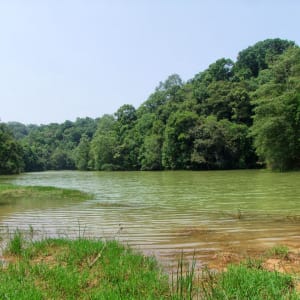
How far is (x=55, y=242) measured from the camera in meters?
7.29

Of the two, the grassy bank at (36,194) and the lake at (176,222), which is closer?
the lake at (176,222)

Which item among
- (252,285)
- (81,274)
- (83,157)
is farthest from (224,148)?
(252,285)

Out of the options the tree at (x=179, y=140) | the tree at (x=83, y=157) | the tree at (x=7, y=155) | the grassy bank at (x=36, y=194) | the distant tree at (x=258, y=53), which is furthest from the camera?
the tree at (x=83, y=157)

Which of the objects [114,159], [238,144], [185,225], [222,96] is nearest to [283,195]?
[185,225]

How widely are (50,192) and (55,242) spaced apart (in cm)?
1516

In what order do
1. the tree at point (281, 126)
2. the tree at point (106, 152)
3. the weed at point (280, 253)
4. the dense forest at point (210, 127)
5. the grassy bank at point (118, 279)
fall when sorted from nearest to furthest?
the grassy bank at point (118, 279)
the weed at point (280, 253)
the tree at point (281, 126)
the dense forest at point (210, 127)
the tree at point (106, 152)

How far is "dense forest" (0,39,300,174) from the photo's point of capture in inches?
1665

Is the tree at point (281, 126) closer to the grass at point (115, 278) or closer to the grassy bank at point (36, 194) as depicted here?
the grassy bank at point (36, 194)

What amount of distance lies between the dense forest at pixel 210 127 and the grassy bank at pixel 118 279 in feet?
123

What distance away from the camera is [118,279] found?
4.91m

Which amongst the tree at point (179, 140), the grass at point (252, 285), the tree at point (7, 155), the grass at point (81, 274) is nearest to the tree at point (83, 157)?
the tree at point (7, 155)

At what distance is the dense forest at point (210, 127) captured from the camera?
139 feet

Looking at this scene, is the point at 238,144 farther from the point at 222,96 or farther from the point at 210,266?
the point at 210,266

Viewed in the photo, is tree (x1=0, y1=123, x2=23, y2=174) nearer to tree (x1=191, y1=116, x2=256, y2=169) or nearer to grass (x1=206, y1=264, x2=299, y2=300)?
tree (x1=191, y1=116, x2=256, y2=169)
